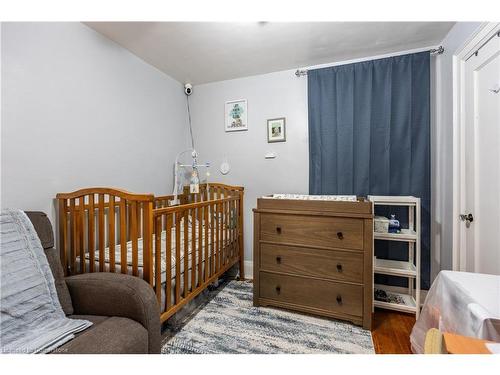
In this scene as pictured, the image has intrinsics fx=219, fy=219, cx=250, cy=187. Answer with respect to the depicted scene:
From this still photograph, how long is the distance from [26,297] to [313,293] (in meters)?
1.72

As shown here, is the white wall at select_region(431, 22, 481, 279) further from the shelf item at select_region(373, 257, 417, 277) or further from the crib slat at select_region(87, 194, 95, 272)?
the crib slat at select_region(87, 194, 95, 272)

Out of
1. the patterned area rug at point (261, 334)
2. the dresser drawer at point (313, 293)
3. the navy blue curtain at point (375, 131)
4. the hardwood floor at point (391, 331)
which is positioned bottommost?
Result: the hardwood floor at point (391, 331)

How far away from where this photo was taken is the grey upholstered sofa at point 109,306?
0.94 meters

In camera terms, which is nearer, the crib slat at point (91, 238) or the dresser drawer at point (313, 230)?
the crib slat at point (91, 238)

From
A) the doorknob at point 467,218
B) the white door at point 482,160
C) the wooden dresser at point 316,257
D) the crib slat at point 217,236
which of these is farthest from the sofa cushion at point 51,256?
the doorknob at point 467,218

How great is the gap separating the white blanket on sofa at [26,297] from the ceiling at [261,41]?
1.57 m

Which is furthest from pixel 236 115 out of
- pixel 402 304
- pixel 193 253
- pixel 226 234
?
pixel 402 304

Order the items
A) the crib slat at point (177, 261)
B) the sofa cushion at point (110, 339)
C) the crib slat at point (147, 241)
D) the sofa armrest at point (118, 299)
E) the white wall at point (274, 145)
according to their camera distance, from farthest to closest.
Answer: the white wall at point (274, 145)
the crib slat at point (177, 261)
the crib slat at point (147, 241)
the sofa armrest at point (118, 299)
the sofa cushion at point (110, 339)

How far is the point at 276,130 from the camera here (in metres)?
2.46

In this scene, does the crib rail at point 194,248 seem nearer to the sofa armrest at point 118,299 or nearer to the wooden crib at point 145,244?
the wooden crib at point 145,244

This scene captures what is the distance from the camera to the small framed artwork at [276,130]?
243 centimetres

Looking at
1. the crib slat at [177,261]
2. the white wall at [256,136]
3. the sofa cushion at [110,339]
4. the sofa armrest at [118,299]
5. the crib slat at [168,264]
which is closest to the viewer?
the sofa cushion at [110,339]

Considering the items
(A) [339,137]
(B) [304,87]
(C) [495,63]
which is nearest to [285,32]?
(B) [304,87]

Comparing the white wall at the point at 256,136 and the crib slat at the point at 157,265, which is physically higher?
the white wall at the point at 256,136
